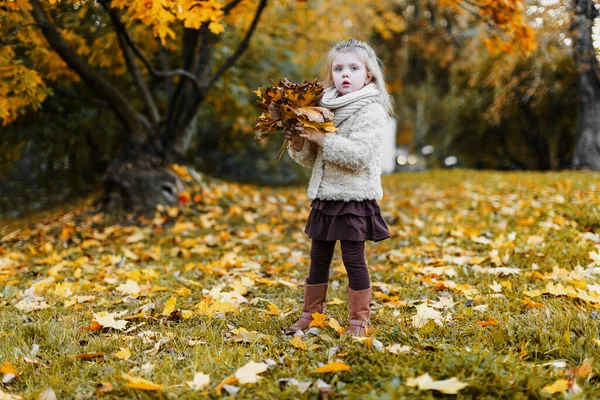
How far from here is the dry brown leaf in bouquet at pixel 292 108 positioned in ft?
7.59

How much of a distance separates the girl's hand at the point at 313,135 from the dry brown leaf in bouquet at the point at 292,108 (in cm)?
3

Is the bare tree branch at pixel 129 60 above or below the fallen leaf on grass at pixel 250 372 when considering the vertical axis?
above

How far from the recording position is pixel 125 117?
6.30 meters

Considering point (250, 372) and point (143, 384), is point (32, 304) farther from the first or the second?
point (250, 372)

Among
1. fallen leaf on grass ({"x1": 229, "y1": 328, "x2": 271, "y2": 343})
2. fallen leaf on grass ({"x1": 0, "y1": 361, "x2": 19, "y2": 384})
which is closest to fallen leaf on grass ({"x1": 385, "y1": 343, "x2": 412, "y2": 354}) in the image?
fallen leaf on grass ({"x1": 229, "y1": 328, "x2": 271, "y2": 343})

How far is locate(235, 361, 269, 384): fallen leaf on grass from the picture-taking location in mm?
1914

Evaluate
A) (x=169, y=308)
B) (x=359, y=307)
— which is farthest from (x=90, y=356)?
(x=359, y=307)

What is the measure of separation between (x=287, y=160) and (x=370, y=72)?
8.74 metres

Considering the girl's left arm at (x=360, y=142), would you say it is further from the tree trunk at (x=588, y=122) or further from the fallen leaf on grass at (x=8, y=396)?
the tree trunk at (x=588, y=122)

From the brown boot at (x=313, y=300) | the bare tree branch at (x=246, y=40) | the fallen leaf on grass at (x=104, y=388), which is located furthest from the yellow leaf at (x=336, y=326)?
the bare tree branch at (x=246, y=40)

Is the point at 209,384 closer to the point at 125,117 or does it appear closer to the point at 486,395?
the point at 486,395

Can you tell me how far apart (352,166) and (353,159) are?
41 mm

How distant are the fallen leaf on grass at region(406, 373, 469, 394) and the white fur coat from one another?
3.09ft

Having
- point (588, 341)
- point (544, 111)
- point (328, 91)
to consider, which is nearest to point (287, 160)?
point (544, 111)
